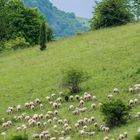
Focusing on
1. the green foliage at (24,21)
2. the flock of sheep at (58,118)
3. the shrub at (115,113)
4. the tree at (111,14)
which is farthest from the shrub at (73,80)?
the green foliage at (24,21)

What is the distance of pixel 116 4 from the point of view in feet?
234

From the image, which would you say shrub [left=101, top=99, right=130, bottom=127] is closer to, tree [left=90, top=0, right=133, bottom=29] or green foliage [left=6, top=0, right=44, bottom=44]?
tree [left=90, top=0, right=133, bottom=29]

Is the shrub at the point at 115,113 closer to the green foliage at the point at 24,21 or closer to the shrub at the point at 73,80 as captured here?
the shrub at the point at 73,80

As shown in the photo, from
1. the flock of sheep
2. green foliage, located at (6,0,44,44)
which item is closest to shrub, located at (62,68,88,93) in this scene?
the flock of sheep

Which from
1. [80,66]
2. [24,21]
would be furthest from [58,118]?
[24,21]

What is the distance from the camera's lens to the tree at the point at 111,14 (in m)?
70.3

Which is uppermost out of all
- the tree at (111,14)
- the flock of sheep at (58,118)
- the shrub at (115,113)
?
the tree at (111,14)

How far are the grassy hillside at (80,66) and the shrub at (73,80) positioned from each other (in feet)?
3.16

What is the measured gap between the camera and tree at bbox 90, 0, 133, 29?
70312mm

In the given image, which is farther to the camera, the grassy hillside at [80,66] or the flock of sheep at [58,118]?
the grassy hillside at [80,66]

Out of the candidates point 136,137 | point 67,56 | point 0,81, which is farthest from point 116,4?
point 136,137

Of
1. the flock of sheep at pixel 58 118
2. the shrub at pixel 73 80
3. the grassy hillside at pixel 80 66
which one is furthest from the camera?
the shrub at pixel 73 80

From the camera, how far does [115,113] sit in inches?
1206

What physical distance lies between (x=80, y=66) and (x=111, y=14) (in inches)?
957
